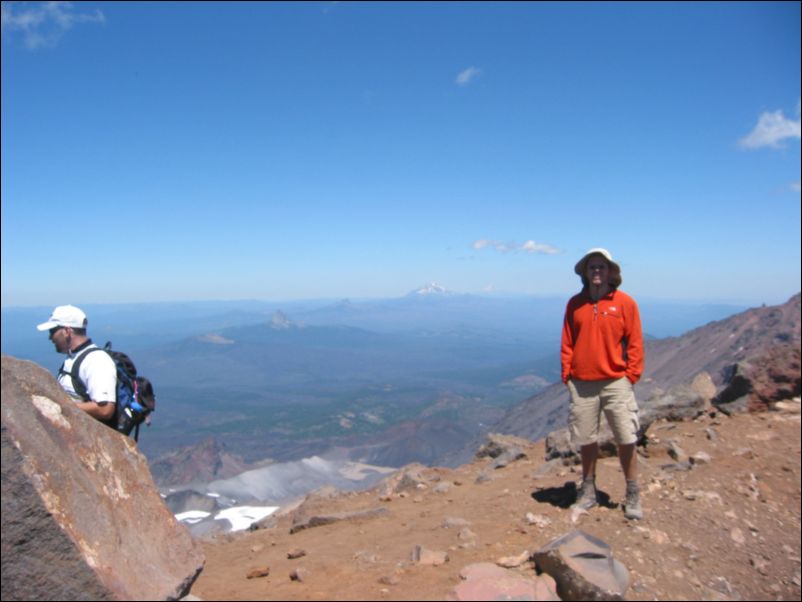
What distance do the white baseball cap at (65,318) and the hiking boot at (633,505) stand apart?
6.61m

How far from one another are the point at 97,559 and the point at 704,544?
6.19 metres

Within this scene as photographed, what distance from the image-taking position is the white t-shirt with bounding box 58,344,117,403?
16.8ft

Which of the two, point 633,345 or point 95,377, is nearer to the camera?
point 95,377

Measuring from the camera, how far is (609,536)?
575 cm

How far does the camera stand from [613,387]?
652 centimetres

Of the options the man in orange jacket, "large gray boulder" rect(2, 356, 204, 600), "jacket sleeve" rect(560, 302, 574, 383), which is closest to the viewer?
"large gray boulder" rect(2, 356, 204, 600)

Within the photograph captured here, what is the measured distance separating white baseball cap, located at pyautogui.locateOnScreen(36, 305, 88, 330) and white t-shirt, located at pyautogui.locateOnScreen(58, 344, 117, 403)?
0.31m

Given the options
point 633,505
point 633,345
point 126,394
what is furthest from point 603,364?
point 126,394

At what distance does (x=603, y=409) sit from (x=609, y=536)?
1.55 m

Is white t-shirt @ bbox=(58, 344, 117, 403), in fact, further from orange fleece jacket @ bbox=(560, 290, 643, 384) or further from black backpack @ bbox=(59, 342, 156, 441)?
orange fleece jacket @ bbox=(560, 290, 643, 384)

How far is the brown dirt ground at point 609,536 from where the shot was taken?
16.2ft

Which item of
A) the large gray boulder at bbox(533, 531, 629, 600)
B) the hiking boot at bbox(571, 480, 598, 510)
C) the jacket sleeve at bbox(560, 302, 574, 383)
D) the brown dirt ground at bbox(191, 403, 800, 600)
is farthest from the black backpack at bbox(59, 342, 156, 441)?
the hiking boot at bbox(571, 480, 598, 510)

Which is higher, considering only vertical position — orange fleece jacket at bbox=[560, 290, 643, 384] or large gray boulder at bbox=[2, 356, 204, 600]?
orange fleece jacket at bbox=[560, 290, 643, 384]

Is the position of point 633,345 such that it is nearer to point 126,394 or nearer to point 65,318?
point 126,394
